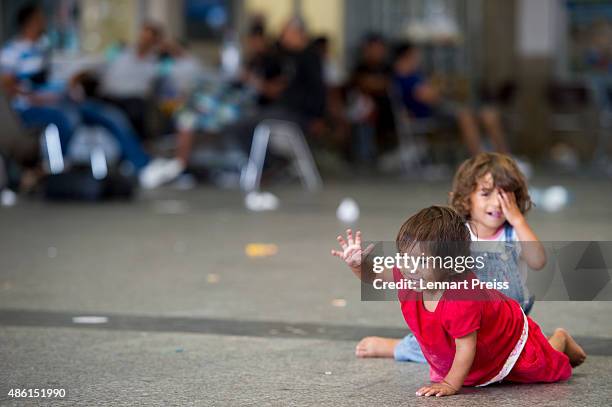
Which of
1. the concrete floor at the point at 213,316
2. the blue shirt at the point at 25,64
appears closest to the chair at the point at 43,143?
the blue shirt at the point at 25,64

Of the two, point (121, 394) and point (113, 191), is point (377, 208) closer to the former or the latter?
point (113, 191)

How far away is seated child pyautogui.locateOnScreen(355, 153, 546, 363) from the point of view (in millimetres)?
4125

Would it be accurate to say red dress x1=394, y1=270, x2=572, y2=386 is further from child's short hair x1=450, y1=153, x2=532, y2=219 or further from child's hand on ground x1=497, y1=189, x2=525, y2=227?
child's short hair x1=450, y1=153, x2=532, y2=219

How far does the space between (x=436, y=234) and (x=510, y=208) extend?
0.66 metres

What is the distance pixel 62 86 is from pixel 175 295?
6807 millimetres

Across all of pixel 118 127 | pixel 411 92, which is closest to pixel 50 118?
pixel 118 127

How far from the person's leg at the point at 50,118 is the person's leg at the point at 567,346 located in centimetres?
747

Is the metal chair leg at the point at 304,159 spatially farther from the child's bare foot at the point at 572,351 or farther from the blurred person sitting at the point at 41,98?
the child's bare foot at the point at 572,351

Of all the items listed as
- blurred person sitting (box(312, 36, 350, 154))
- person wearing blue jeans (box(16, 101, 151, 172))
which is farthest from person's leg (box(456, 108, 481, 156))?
person wearing blue jeans (box(16, 101, 151, 172))

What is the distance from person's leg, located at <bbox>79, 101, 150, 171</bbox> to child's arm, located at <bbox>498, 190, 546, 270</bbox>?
7.76 m

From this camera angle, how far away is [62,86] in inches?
474

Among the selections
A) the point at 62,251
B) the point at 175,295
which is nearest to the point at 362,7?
the point at 62,251

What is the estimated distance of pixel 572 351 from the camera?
409 centimetres

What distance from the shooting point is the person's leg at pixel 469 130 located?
13547 mm
